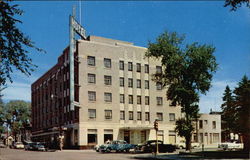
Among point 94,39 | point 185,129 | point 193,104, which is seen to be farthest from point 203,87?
point 94,39

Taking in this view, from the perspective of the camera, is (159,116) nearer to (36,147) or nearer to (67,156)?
(36,147)

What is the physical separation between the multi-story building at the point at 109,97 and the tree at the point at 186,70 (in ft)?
56.7

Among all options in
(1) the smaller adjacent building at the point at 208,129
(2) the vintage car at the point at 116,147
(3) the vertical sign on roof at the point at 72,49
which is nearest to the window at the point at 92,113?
(3) the vertical sign on roof at the point at 72,49

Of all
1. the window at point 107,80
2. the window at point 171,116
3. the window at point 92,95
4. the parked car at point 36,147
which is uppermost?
the window at point 107,80

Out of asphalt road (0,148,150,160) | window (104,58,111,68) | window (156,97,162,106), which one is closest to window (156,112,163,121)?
window (156,97,162,106)

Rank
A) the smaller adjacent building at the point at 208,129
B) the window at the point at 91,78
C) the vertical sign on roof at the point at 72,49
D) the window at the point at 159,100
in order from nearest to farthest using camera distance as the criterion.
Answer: the vertical sign on roof at the point at 72,49 → the window at the point at 91,78 → the window at the point at 159,100 → the smaller adjacent building at the point at 208,129

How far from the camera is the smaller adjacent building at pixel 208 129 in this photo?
70.8 m

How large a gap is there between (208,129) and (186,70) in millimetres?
36768

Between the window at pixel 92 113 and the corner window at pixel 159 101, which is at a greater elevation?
the corner window at pixel 159 101

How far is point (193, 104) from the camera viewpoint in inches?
1601

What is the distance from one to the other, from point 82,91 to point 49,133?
19892 millimetres

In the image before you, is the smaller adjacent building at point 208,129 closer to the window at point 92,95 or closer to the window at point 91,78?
the window at point 92,95

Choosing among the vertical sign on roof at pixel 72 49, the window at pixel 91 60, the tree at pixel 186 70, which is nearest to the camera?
the tree at pixel 186 70

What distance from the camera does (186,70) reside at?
39906mm
